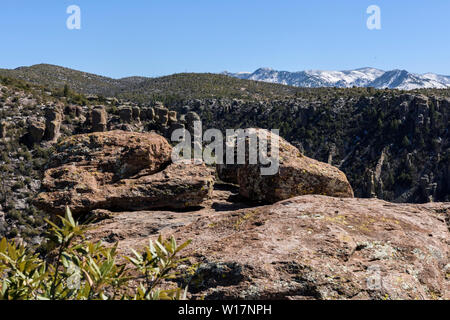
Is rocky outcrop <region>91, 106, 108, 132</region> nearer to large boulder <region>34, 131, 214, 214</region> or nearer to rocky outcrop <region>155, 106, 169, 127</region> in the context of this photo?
rocky outcrop <region>155, 106, 169, 127</region>

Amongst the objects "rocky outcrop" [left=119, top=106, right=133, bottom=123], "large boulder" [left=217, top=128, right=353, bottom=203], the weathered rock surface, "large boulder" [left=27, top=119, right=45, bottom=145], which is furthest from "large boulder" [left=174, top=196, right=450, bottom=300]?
"rocky outcrop" [left=119, top=106, right=133, bottom=123]

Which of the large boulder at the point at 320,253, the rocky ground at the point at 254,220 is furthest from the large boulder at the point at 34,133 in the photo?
the large boulder at the point at 320,253

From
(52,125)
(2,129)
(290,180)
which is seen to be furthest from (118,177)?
(52,125)

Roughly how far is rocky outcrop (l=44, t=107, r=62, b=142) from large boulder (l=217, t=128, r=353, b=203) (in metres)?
40.3

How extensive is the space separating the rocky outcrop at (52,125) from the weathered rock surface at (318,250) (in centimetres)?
4136

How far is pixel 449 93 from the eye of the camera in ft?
256

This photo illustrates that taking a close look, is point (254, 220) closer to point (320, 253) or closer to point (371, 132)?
point (320, 253)

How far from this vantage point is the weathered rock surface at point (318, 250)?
3467mm

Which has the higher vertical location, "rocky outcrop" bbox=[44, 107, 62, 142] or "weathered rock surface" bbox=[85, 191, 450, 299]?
"rocky outcrop" bbox=[44, 107, 62, 142]

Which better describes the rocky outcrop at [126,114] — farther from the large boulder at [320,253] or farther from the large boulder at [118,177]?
the large boulder at [320,253]

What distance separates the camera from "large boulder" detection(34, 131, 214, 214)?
7.01 m
